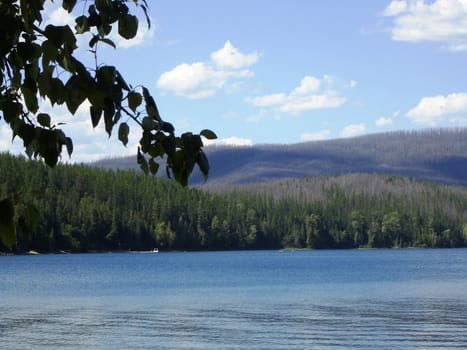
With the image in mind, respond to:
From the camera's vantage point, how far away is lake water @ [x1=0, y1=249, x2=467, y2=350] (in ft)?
110

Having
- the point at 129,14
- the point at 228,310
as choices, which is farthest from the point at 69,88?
the point at 228,310

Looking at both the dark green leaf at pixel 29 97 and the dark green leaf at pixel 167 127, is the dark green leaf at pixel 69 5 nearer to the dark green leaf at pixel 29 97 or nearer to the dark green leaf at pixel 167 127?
the dark green leaf at pixel 29 97

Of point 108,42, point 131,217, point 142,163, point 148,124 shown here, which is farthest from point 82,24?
point 131,217

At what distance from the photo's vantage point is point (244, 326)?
38.6 metres

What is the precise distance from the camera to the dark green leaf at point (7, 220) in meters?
3.20

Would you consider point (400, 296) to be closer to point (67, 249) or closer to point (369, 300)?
point (369, 300)

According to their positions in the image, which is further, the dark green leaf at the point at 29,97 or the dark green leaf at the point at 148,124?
the dark green leaf at the point at 148,124

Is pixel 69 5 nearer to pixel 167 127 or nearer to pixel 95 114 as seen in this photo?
pixel 95 114

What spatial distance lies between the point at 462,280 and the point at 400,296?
64.8 ft

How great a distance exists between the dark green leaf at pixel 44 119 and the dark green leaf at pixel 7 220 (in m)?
0.36

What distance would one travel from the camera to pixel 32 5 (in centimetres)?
319

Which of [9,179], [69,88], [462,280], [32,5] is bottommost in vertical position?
[462,280]

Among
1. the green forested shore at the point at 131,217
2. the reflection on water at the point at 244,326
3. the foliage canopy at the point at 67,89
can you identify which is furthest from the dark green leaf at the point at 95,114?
the green forested shore at the point at 131,217

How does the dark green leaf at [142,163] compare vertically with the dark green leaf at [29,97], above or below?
below
